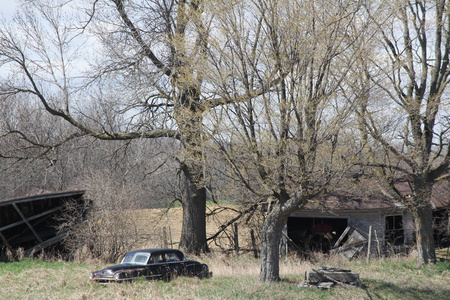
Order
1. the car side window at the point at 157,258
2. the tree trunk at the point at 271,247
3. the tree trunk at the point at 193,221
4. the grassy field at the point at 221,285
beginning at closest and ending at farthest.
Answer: the grassy field at the point at 221,285 → the tree trunk at the point at 271,247 → the car side window at the point at 157,258 → the tree trunk at the point at 193,221

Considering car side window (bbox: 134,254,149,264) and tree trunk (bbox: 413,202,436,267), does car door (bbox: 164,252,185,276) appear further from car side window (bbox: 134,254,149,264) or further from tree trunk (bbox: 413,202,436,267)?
tree trunk (bbox: 413,202,436,267)

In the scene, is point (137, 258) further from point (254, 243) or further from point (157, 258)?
point (254, 243)

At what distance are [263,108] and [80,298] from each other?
21.9ft

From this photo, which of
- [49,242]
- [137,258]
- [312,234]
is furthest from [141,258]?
[312,234]

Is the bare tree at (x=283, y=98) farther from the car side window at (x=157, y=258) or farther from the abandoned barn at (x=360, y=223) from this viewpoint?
the abandoned barn at (x=360, y=223)

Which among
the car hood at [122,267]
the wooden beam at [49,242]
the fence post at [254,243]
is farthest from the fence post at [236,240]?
the car hood at [122,267]

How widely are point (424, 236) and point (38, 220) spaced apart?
1745 cm

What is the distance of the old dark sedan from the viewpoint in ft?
37.7

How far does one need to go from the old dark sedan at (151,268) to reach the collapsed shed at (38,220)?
5937 mm

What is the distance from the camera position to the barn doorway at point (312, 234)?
64.4 feet

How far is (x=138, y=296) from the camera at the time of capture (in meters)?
10.1

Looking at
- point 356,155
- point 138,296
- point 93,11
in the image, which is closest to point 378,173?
point 356,155

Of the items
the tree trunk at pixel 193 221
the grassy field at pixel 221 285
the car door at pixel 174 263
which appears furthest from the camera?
the tree trunk at pixel 193 221

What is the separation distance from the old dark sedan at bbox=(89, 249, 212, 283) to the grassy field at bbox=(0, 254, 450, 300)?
13.4 inches
